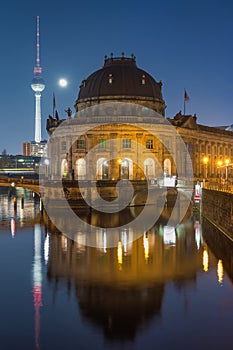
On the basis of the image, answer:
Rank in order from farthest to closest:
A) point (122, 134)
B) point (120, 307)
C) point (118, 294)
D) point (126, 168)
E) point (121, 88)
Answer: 1. point (121, 88)
2. point (126, 168)
3. point (122, 134)
4. point (118, 294)
5. point (120, 307)

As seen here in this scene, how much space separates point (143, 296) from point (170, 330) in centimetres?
477

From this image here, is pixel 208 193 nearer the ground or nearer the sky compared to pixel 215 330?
nearer the sky

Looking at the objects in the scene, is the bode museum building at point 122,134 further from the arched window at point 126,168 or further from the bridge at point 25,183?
the bridge at point 25,183

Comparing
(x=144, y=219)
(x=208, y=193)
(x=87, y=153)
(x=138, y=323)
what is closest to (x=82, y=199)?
(x=144, y=219)

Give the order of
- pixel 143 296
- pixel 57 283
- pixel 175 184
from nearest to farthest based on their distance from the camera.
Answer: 1. pixel 143 296
2. pixel 57 283
3. pixel 175 184

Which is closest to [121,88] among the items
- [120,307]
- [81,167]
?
[81,167]

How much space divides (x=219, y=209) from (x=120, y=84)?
5853 centimetres

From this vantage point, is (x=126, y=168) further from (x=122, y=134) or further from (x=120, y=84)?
(x=120, y=84)

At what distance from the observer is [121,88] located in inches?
3964

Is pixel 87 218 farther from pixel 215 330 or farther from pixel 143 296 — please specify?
pixel 215 330

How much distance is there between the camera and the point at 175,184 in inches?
3120

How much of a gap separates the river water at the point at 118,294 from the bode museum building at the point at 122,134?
4901cm

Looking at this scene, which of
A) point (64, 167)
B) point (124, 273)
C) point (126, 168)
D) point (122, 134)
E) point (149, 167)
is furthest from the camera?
point (64, 167)

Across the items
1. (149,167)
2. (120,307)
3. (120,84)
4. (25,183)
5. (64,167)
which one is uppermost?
(120,84)
